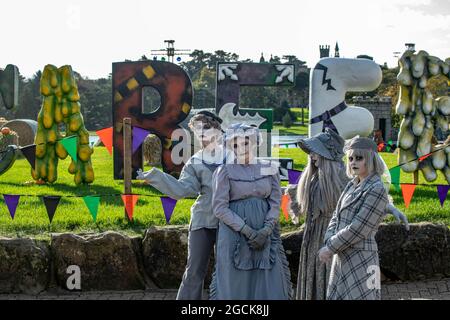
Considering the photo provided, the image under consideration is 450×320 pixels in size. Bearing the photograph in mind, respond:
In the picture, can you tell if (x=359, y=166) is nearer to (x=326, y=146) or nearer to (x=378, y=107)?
(x=326, y=146)

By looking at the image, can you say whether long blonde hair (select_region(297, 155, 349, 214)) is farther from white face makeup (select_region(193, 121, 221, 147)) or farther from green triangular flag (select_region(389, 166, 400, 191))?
green triangular flag (select_region(389, 166, 400, 191))

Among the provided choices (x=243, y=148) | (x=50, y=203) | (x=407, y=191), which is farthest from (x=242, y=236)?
(x=407, y=191)

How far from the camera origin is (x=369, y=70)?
1137 centimetres

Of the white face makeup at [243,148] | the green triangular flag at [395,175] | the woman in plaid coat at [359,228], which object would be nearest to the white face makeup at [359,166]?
the woman in plaid coat at [359,228]

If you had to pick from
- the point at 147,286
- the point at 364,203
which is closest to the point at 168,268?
the point at 147,286

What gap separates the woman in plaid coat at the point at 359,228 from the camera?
160 inches

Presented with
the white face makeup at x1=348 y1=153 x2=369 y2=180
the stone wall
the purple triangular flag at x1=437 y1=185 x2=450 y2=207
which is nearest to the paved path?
the stone wall

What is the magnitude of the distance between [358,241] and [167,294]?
3.25 m

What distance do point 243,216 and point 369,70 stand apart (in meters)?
7.53

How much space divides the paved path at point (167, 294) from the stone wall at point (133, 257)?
0.28ft

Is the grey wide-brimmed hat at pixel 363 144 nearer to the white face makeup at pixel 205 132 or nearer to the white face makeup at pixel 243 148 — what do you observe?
the white face makeup at pixel 243 148

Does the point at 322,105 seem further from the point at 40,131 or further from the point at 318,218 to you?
the point at 318,218

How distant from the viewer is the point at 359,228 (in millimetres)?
4047

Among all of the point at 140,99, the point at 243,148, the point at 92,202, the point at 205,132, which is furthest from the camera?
the point at 140,99
